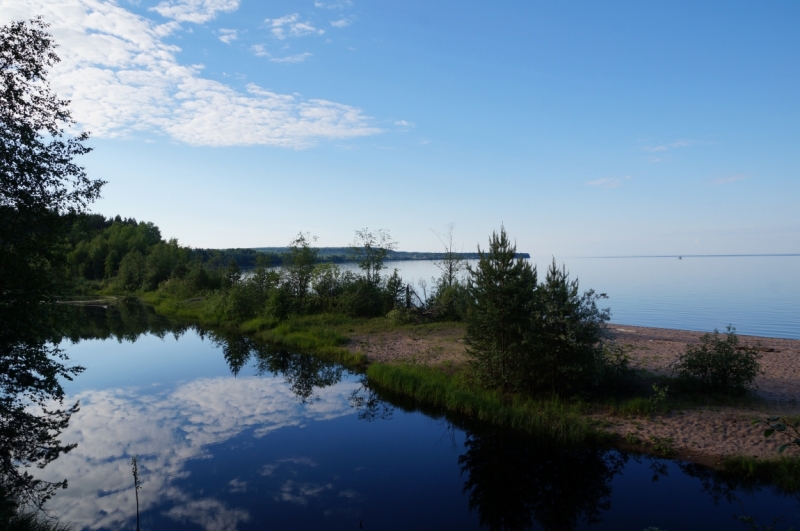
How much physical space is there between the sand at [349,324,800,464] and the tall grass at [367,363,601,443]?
945mm

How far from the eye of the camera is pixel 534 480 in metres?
10.6

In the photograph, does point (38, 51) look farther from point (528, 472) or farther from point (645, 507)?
point (645, 507)

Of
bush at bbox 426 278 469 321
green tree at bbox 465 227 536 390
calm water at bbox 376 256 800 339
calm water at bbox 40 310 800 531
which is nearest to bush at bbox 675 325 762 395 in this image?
calm water at bbox 40 310 800 531

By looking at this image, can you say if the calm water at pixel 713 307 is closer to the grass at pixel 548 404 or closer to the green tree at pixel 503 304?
the grass at pixel 548 404

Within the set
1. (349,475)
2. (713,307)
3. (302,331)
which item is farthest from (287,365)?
(713,307)

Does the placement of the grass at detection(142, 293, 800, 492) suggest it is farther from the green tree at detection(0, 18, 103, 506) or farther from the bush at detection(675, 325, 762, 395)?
the green tree at detection(0, 18, 103, 506)

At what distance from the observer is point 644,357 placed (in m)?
18.5

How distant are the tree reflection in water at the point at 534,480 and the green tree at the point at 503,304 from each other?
2.49 metres

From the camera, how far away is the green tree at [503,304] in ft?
46.5

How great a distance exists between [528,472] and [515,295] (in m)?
5.07

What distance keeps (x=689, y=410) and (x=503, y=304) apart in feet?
19.1

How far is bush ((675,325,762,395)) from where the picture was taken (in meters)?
13.6

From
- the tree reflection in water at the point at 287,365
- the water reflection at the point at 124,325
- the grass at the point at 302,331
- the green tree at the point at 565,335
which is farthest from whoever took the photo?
the water reflection at the point at 124,325

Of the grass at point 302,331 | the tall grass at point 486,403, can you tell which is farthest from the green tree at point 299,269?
the tall grass at point 486,403
